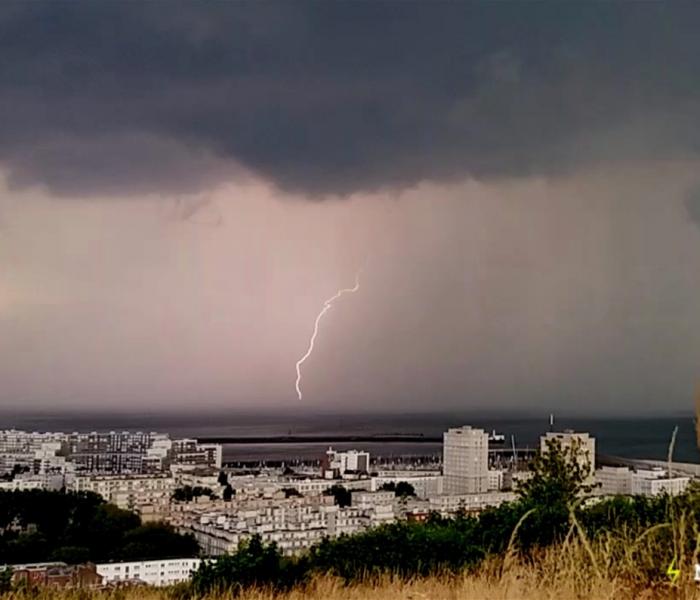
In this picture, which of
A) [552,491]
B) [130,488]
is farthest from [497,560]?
[130,488]

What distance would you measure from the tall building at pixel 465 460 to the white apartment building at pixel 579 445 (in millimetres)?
1046

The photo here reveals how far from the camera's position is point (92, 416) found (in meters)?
7.62

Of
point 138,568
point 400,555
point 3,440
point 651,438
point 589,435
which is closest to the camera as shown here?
point 400,555

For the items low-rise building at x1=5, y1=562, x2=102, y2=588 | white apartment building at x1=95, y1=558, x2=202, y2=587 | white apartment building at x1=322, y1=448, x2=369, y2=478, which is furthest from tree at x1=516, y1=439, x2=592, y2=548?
white apartment building at x1=322, y1=448, x2=369, y2=478

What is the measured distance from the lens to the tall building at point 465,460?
6.53m

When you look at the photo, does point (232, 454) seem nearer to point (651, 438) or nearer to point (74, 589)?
point (651, 438)

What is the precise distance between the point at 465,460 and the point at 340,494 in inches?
53.1

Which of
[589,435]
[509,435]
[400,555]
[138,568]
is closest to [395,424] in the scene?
[509,435]

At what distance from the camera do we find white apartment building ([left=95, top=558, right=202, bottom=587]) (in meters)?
2.84

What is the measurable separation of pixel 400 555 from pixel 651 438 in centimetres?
295

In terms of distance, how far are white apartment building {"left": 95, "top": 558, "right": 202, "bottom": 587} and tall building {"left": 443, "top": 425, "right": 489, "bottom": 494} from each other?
3.22 metres

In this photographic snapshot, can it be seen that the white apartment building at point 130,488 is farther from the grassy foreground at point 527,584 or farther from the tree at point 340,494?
the grassy foreground at point 527,584

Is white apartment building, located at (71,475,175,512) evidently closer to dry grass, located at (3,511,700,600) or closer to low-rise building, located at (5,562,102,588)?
low-rise building, located at (5,562,102,588)

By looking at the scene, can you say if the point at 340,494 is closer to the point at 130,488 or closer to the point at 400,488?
the point at 400,488
